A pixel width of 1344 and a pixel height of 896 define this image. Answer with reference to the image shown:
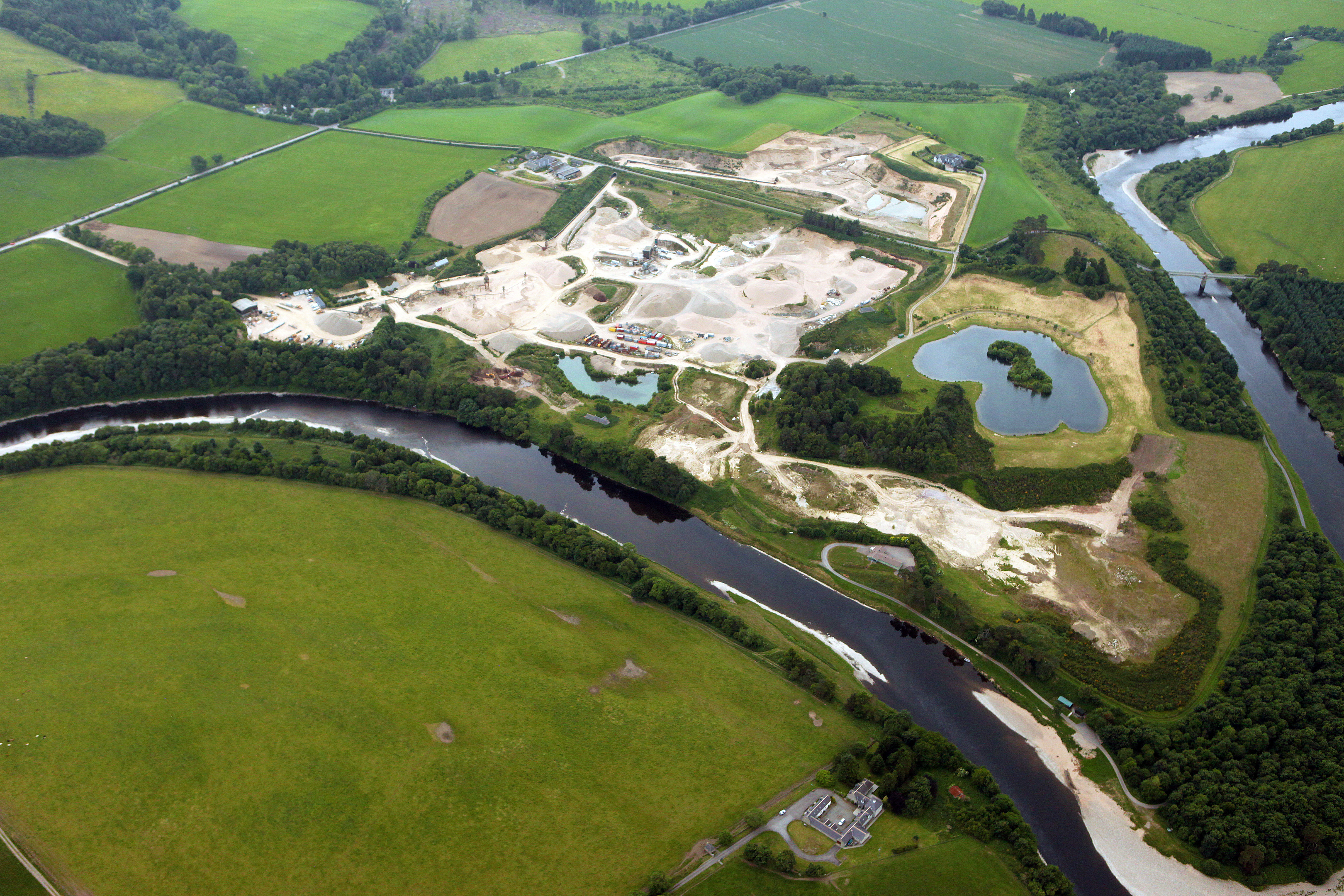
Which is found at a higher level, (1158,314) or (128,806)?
(1158,314)

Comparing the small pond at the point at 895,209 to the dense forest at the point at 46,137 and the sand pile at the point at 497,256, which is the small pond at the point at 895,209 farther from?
the dense forest at the point at 46,137

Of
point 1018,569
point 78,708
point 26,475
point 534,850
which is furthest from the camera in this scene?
point 26,475

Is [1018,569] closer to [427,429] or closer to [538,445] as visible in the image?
Result: [538,445]

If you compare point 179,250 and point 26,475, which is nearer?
point 26,475

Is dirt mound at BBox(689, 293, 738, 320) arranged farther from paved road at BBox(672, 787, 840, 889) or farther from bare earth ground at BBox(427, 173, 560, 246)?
paved road at BBox(672, 787, 840, 889)

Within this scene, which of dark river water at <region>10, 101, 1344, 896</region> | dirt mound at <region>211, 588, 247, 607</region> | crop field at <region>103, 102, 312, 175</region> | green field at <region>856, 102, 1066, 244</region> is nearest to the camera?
dark river water at <region>10, 101, 1344, 896</region>

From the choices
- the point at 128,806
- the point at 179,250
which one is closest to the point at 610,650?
the point at 128,806

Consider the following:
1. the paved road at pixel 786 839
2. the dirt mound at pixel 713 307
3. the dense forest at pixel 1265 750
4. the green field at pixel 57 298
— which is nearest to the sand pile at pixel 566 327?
the dirt mound at pixel 713 307

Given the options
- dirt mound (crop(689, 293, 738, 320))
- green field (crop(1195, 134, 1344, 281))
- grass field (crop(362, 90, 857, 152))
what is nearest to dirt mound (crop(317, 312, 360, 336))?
dirt mound (crop(689, 293, 738, 320))
